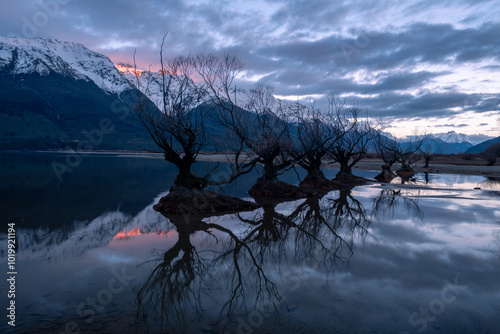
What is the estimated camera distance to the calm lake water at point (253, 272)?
5.46m

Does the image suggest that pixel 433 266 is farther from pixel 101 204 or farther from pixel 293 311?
pixel 101 204

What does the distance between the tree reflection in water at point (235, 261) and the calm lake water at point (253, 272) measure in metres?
0.04

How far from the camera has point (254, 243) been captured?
407 inches

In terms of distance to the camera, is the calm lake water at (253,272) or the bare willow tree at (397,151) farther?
the bare willow tree at (397,151)

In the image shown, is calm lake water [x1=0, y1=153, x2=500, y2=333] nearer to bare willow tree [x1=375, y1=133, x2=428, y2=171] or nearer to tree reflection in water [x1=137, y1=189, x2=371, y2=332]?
tree reflection in water [x1=137, y1=189, x2=371, y2=332]

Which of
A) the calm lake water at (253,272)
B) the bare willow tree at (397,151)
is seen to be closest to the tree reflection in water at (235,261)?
the calm lake water at (253,272)

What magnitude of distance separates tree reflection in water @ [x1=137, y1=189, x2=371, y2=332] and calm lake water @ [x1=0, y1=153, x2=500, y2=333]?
0.04 meters

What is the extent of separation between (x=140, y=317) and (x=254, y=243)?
5241 millimetres

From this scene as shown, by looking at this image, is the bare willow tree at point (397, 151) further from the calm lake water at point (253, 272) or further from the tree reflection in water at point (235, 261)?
the tree reflection in water at point (235, 261)

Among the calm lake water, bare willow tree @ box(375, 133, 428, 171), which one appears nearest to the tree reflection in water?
the calm lake water

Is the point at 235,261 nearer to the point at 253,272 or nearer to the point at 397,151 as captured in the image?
the point at 253,272

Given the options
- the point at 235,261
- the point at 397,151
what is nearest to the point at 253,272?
the point at 235,261

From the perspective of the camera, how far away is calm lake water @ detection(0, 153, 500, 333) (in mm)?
5457

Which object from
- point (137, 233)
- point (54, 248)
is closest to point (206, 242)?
point (137, 233)
